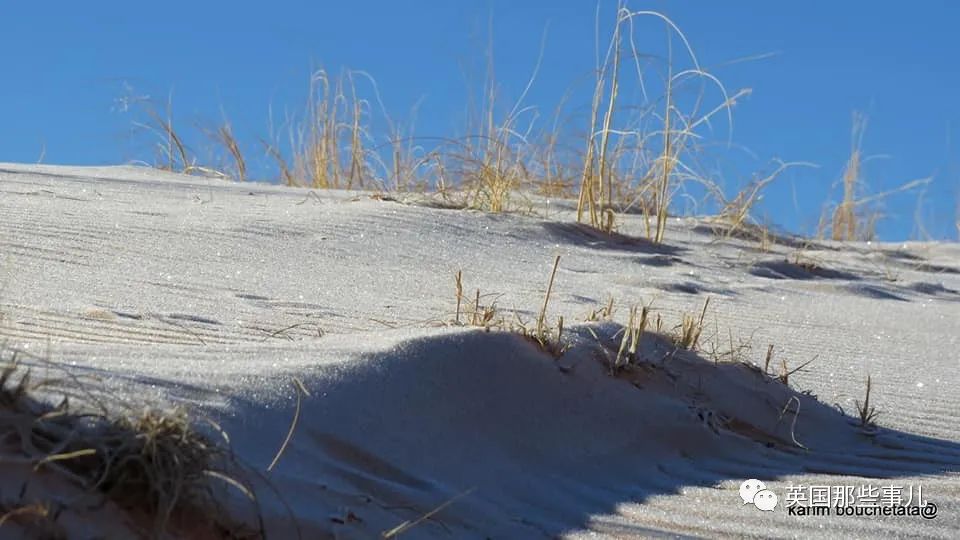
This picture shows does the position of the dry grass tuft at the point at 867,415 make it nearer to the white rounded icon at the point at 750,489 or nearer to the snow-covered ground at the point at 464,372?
the snow-covered ground at the point at 464,372

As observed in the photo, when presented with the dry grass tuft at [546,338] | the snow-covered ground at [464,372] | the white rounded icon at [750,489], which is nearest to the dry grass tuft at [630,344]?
the snow-covered ground at [464,372]

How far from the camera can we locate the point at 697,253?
242 inches

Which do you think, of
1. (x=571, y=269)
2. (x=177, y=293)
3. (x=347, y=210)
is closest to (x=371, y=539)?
(x=177, y=293)

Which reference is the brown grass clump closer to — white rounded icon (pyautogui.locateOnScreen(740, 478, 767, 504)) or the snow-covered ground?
the snow-covered ground

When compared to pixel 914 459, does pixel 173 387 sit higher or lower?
higher

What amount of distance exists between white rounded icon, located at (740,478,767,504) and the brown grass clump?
3.30 ft

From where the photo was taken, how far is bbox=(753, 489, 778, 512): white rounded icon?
2367 millimetres

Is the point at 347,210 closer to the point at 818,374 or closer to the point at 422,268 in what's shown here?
the point at 422,268

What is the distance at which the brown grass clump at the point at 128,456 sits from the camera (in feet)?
5.34

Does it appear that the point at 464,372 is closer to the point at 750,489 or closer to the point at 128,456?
the point at 750,489

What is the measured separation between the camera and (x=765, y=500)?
7.90 ft

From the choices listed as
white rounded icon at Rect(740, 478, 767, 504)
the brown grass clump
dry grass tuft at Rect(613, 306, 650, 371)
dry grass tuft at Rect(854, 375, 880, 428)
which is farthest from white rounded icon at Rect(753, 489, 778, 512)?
the brown grass clump

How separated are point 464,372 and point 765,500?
1.87ft

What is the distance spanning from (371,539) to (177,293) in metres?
1.81
